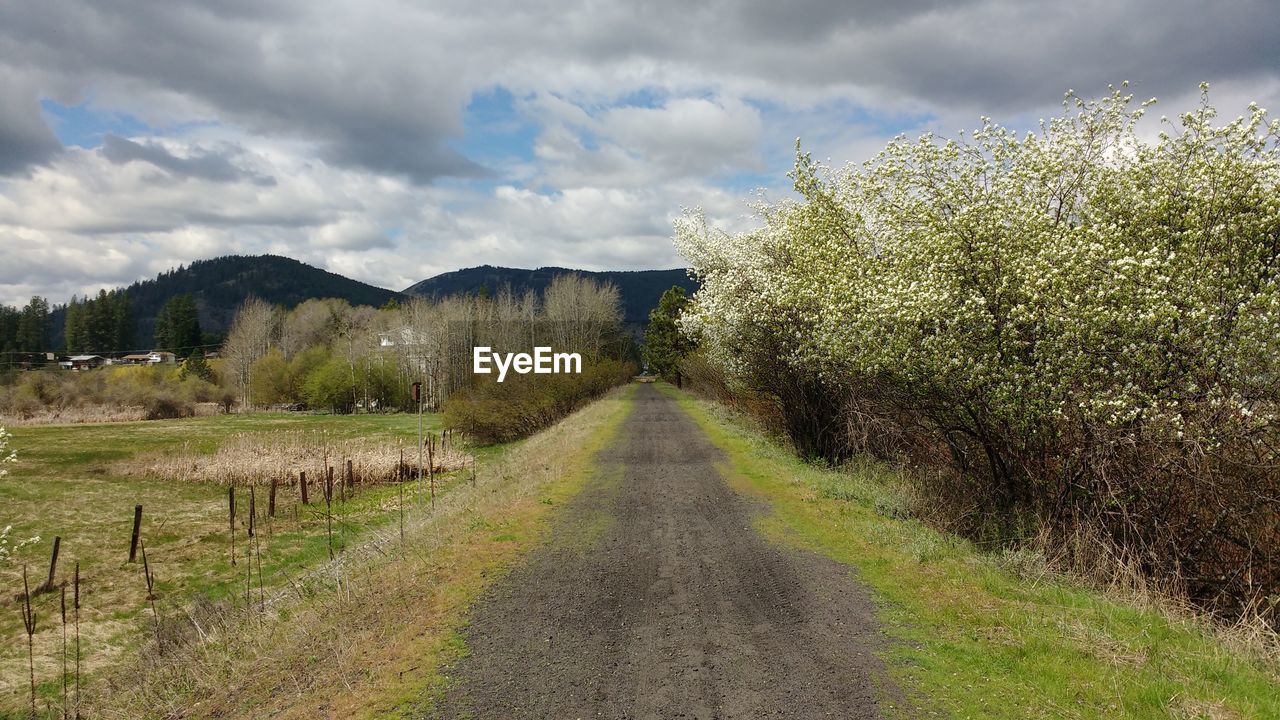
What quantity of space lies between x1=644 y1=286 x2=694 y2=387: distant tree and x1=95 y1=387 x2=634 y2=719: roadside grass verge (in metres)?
50.8

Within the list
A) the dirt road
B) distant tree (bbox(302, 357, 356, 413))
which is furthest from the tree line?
the dirt road

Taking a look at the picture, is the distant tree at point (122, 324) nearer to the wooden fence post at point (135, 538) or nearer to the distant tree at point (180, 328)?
the distant tree at point (180, 328)

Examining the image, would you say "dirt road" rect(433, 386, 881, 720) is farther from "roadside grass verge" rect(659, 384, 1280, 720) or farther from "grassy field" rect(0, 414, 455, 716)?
"grassy field" rect(0, 414, 455, 716)

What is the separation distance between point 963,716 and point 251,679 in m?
7.13

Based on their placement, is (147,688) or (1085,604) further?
(147,688)

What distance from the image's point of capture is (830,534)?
11.5 metres

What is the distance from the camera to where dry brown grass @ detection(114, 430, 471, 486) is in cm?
2934

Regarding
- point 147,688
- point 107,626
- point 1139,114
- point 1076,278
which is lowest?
point 107,626

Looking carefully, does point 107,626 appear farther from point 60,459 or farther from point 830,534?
point 60,459

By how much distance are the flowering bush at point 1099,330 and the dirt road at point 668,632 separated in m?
4.09

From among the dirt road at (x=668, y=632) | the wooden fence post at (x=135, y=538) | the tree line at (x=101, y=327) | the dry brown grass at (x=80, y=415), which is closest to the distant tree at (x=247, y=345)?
the dry brown grass at (x=80, y=415)

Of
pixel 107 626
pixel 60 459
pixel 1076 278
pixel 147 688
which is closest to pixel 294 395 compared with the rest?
pixel 60 459

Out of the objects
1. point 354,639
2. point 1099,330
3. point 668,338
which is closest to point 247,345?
point 668,338

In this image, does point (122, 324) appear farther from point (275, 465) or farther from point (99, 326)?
point (275, 465)
